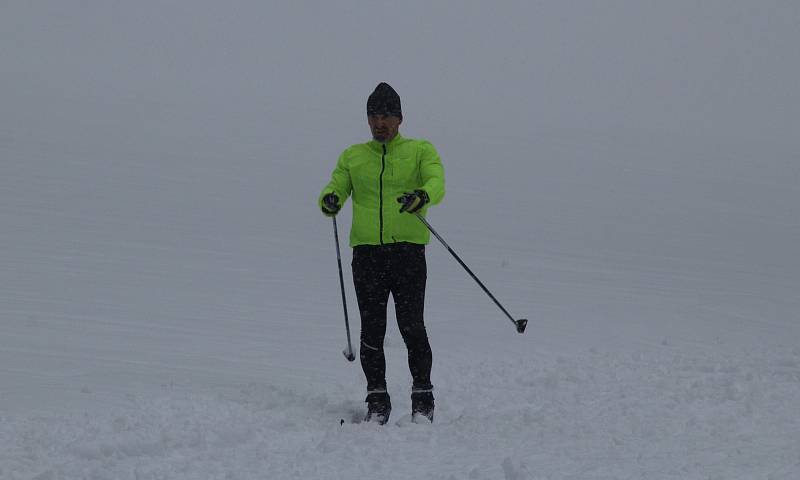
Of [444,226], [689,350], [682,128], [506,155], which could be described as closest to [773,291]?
[689,350]

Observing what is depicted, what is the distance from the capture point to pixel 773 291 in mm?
11617

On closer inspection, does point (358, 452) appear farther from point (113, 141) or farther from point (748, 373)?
point (113, 141)

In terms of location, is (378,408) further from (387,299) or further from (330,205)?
(330,205)

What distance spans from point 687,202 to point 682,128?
16.9 m

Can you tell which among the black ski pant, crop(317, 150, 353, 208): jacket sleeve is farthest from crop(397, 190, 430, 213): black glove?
crop(317, 150, 353, 208): jacket sleeve

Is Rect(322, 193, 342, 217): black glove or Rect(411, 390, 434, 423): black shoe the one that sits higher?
Rect(322, 193, 342, 217): black glove

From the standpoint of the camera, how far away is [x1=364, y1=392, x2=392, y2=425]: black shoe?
18.2ft

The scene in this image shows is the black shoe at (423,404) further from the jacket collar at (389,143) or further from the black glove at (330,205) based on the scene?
the jacket collar at (389,143)

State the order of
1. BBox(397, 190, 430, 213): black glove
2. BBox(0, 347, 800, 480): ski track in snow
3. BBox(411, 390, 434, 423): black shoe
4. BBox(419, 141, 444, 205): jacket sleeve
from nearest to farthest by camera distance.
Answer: BBox(0, 347, 800, 480): ski track in snow → BBox(397, 190, 430, 213): black glove → BBox(419, 141, 444, 205): jacket sleeve → BBox(411, 390, 434, 423): black shoe

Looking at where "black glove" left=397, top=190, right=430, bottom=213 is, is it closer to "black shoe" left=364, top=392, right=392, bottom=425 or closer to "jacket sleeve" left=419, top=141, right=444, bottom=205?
"jacket sleeve" left=419, top=141, right=444, bottom=205

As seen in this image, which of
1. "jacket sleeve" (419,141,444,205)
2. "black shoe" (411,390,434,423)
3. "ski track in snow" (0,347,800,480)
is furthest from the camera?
"black shoe" (411,390,434,423)

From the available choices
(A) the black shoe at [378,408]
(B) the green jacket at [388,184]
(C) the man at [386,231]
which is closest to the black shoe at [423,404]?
(C) the man at [386,231]

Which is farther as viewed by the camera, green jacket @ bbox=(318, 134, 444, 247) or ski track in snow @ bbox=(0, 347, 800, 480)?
green jacket @ bbox=(318, 134, 444, 247)

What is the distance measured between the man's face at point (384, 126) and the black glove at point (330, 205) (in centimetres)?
38
